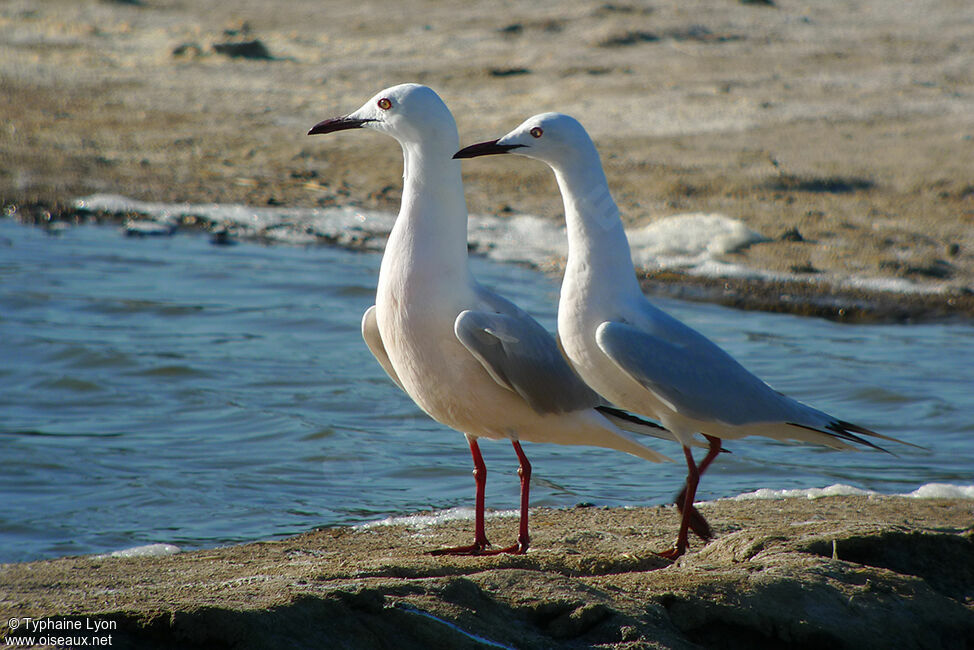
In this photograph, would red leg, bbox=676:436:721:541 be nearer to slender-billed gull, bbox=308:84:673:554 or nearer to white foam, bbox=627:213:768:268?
slender-billed gull, bbox=308:84:673:554

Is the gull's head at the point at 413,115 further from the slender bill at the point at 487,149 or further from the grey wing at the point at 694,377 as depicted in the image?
the grey wing at the point at 694,377

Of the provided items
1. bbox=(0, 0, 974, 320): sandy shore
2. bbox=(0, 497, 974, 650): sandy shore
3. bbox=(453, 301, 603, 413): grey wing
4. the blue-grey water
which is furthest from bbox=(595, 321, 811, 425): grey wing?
bbox=(0, 0, 974, 320): sandy shore

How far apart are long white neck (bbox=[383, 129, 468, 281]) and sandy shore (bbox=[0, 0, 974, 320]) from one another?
524 cm

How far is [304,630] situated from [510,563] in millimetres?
1268

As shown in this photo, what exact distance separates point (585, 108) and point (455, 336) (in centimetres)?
996

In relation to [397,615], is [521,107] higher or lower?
higher

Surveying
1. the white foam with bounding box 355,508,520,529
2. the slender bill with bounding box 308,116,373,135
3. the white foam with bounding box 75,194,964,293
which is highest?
the slender bill with bounding box 308,116,373,135

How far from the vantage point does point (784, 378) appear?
26.0 feet

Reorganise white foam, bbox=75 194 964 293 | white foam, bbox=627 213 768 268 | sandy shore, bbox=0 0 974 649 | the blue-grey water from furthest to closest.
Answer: white foam, bbox=627 213 768 268, white foam, bbox=75 194 964 293, the blue-grey water, sandy shore, bbox=0 0 974 649

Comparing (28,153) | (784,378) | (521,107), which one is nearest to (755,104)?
(521,107)

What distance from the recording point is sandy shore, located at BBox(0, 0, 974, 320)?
10977mm

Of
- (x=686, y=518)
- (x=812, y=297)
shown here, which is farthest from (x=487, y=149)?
(x=812, y=297)

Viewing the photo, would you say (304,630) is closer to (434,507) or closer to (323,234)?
(434,507)

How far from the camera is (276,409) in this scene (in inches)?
297
